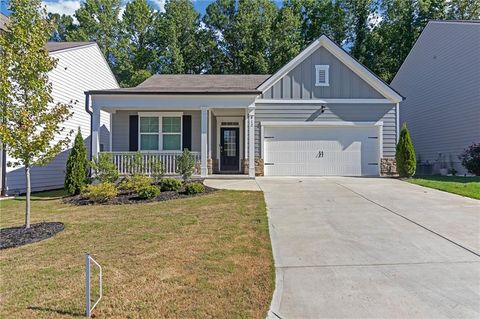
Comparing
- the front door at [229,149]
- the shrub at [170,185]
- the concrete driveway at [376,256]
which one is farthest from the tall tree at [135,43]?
the concrete driveway at [376,256]

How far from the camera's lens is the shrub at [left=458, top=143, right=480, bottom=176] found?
535 inches

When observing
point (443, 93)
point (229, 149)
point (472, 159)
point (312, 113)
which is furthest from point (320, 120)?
point (443, 93)

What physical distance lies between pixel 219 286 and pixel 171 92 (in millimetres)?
9806

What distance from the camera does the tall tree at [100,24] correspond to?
99.8ft

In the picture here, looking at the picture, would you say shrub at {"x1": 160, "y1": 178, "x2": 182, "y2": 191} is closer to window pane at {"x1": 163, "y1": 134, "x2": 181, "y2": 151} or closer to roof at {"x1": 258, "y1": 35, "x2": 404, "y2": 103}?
window pane at {"x1": 163, "y1": 134, "x2": 181, "y2": 151}

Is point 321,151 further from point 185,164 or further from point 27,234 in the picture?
point 27,234

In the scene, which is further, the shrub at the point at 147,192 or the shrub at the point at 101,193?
the shrub at the point at 147,192

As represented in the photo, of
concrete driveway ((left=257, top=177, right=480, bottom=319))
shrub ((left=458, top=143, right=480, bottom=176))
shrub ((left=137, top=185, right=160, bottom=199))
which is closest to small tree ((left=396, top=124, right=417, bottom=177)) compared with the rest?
shrub ((left=458, top=143, right=480, bottom=176))

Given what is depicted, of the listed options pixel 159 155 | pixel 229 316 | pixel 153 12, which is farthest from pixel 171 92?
pixel 153 12

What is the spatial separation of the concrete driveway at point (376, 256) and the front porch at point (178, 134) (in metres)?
5.11

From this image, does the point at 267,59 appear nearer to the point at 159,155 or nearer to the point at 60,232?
the point at 159,155

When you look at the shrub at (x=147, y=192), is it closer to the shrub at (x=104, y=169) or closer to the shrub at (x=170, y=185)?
the shrub at (x=170, y=185)

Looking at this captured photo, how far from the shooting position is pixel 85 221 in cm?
704

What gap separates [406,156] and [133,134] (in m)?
11.1
